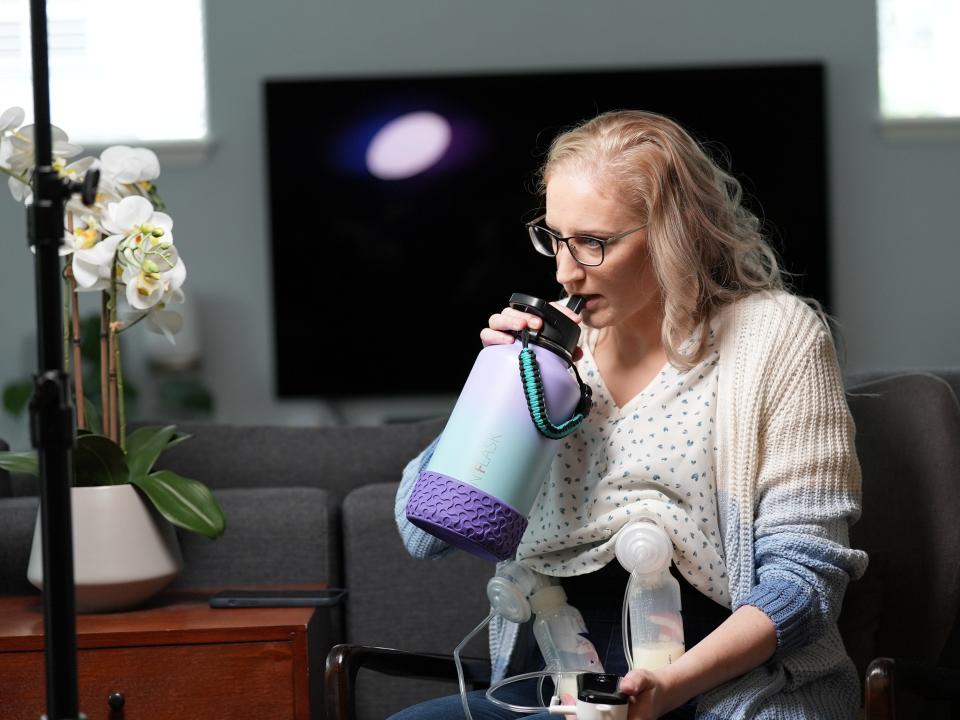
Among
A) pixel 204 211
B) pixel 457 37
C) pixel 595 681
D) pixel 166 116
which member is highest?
pixel 457 37

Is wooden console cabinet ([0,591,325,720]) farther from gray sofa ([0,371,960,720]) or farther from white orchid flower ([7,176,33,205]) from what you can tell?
white orchid flower ([7,176,33,205])

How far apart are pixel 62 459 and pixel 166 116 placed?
4.44 meters

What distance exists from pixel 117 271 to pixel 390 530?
0.58 meters

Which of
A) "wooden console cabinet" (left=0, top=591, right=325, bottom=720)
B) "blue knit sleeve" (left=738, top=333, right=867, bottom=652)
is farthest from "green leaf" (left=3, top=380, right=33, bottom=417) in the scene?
"blue knit sleeve" (left=738, top=333, right=867, bottom=652)

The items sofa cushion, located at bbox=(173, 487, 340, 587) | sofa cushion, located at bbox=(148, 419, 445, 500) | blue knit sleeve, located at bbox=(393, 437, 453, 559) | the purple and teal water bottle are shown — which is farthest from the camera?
sofa cushion, located at bbox=(148, 419, 445, 500)

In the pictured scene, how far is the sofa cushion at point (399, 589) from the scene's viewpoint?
1.85 m

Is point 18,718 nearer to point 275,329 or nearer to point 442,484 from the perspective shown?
point 442,484

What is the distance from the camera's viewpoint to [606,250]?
4.60 ft

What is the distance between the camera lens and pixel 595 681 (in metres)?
1.14

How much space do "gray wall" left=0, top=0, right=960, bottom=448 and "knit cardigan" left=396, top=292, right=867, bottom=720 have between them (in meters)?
3.66

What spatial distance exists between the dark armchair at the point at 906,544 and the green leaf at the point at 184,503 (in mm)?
294

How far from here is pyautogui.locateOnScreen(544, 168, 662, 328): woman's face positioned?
1.40 meters

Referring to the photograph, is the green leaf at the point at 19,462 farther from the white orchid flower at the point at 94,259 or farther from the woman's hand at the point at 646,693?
the woman's hand at the point at 646,693

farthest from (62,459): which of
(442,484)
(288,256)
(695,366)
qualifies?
(288,256)
